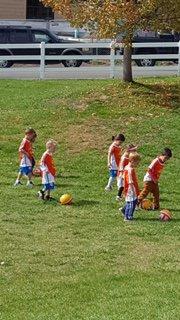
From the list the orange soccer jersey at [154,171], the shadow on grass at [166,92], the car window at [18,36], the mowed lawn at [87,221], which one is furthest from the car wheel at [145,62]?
the orange soccer jersey at [154,171]

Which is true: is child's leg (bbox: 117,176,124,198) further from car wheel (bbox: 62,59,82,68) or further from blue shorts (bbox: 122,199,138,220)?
car wheel (bbox: 62,59,82,68)

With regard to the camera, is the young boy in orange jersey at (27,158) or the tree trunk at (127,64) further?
the tree trunk at (127,64)

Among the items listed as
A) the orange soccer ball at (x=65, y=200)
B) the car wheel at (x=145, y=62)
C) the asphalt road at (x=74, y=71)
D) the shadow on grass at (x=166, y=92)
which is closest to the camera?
the orange soccer ball at (x=65, y=200)

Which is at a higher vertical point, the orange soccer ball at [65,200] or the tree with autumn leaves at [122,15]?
the tree with autumn leaves at [122,15]

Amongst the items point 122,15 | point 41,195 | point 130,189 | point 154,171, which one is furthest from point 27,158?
point 122,15

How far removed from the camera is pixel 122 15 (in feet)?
77.8

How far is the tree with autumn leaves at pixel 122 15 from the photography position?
23734 mm

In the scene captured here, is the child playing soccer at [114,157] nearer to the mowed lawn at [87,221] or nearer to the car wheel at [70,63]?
the mowed lawn at [87,221]

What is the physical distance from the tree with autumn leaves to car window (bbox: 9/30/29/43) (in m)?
10.3

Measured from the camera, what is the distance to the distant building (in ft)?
163

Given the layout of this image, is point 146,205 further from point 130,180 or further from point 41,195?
point 41,195

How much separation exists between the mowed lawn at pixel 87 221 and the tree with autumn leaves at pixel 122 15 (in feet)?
6.95

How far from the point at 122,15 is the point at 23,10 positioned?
27.7m

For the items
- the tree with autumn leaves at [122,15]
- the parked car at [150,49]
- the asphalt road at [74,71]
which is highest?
the tree with autumn leaves at [122,15]
